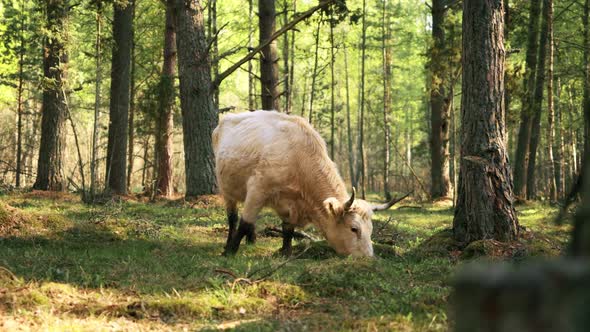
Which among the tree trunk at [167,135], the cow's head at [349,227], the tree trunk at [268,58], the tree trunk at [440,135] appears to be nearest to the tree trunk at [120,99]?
the tree trunk at [167,135]

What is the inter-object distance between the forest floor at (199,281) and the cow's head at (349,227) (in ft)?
1.58

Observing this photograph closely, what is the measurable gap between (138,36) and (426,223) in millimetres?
16144

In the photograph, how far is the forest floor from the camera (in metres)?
4.39

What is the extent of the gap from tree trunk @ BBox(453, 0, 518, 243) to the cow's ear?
1.83 meters

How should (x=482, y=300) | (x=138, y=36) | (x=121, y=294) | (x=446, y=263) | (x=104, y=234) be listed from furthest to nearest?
(x=138, y=36) → (x=104, y=234) → (x=446, y=263) → (x=121, y=294) → (x=482, y=300)

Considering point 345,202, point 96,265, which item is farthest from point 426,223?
Answer: point 96,265

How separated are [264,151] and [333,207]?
53.3 inches

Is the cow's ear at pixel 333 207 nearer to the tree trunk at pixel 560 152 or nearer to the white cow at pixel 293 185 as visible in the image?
the white cow at pixel 293 185

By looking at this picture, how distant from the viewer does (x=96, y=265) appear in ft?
20.9

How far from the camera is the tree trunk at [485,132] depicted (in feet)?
25.3

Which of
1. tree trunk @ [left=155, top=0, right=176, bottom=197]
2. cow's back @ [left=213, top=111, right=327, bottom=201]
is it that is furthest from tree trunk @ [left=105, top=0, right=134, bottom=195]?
cow's back @ [left=213, top=111, right=327, bottom=201]

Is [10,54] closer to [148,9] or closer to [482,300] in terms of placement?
[148,9]

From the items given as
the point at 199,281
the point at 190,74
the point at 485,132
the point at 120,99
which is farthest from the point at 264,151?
the point at 120,99

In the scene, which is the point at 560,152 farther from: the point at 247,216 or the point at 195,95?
the point at 247,216
